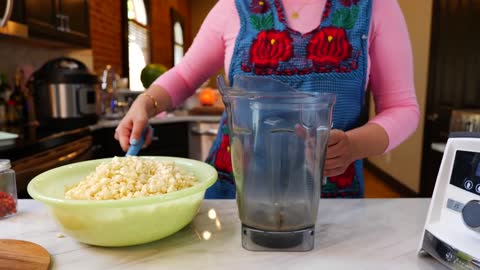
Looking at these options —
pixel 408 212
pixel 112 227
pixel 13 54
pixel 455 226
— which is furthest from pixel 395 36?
pixel 13 54

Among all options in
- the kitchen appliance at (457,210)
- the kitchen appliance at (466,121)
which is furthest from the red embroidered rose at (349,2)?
the kitchen appliance at (466,121)

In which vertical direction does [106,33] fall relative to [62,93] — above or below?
above

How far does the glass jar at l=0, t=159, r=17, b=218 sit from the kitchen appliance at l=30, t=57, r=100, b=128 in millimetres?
1616

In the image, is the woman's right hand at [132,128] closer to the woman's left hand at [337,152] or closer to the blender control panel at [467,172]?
the woman's left hand at [337,152]

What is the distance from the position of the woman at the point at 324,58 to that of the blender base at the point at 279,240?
1.06 ft

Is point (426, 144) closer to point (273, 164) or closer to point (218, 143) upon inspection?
point (218, 143)

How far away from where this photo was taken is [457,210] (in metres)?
0.55

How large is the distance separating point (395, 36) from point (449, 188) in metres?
0.48

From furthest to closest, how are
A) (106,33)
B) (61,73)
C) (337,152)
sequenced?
(106,33)
(61,73)
(337,152)

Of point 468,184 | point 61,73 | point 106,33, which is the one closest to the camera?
point 468,184

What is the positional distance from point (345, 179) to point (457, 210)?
1.64ft

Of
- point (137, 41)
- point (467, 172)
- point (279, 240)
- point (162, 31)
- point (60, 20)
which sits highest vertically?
point (162, 31)

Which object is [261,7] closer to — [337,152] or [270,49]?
[270,49]

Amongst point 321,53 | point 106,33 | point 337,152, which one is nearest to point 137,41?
point 106,33
